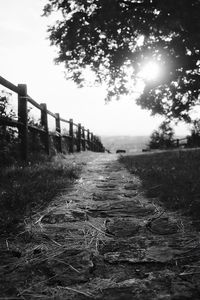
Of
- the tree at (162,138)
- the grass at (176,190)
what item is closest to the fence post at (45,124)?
the grass at (176,190)

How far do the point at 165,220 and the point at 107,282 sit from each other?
151 centimetres

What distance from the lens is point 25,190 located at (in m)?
4.14

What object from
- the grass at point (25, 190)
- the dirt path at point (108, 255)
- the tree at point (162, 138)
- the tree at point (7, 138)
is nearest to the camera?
the dirt path at point (108, 255)

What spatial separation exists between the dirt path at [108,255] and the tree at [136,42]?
836 centimetres

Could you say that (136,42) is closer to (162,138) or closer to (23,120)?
(23,120)

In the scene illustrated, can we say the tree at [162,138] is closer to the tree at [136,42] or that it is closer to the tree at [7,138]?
the tree at [136,42]

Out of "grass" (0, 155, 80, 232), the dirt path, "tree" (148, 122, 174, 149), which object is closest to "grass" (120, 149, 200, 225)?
the dirt path

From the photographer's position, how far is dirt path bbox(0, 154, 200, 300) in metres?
1.79

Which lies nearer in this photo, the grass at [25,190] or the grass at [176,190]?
the grass at [25,190]

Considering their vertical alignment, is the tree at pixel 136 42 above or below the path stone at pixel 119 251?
above

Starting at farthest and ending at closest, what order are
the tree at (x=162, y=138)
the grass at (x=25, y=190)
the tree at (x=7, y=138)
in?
the tree at (x=162, y=138)
the tree at (x=7, y=138)
the grass at (x=25, y=190)

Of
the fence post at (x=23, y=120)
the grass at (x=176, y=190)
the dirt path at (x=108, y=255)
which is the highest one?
the fence post at (x=23, y=120)

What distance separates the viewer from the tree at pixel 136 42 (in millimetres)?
10781

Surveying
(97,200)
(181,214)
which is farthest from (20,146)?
(181,214)
